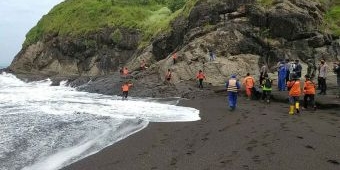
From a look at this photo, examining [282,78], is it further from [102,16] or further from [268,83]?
[102,16]

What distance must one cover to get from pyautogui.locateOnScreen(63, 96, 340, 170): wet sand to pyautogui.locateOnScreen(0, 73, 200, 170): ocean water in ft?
2.92

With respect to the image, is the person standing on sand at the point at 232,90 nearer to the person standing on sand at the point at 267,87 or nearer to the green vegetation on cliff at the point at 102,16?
the person standing on sand at the point at 267,87

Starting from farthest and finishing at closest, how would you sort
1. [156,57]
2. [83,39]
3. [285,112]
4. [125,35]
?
[83,39] < [125,35] < [156,57] < [285,112]

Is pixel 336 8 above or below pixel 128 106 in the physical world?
above

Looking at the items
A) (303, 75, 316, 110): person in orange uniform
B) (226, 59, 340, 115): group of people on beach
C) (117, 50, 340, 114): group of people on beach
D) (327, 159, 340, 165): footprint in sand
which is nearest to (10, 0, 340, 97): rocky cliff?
(117, 50, 340, 114): group of people on beach

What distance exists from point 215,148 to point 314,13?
27.1 metres

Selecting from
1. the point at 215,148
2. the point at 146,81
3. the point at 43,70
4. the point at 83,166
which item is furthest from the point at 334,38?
the point at 43,70

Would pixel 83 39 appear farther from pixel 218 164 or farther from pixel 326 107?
pixel 218 164

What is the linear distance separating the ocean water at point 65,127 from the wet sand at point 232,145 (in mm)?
890

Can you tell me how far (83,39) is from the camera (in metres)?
61.7

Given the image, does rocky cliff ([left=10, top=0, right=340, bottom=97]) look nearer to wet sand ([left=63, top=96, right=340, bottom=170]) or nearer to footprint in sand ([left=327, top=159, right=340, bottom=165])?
wet sand ([left=63, top=96, right=340, bottom=170])

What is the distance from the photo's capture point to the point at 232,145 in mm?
13594

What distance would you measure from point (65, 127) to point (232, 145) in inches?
289

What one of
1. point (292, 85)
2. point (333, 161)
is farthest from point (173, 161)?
point (292, 85)
